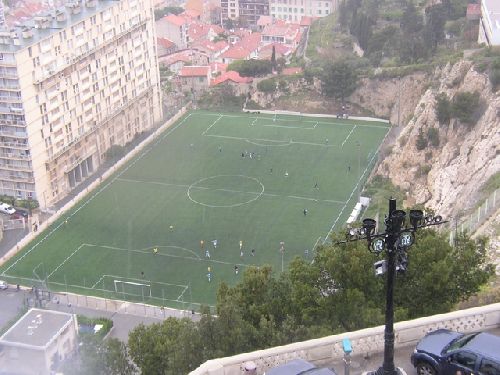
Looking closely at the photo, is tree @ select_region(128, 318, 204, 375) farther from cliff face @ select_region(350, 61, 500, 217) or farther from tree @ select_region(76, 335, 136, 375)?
cliff face @ select_region(350, 61, 500, 217)

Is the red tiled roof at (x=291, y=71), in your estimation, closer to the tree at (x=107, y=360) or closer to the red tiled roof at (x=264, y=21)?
the red tiled roof at (x=264, y=21)

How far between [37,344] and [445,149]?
26.0 metres

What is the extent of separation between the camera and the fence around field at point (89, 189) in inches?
1661

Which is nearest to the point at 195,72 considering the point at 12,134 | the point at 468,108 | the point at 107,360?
the point at 12,134

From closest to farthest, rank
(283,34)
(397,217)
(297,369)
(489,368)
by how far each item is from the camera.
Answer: (397,217), (489,368), (297,369), (283,34)

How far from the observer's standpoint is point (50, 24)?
48.0 metres

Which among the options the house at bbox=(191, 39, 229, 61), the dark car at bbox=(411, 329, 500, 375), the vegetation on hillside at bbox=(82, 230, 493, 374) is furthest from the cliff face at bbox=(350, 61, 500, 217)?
the house at bbox=(191, 39, 229, 61)

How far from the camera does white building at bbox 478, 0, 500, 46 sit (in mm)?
52562

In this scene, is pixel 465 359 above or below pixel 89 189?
above

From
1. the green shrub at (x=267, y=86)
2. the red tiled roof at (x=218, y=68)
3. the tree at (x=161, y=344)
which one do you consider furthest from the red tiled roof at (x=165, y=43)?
the tree at (x=161, y=344)

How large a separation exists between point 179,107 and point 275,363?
49.7 m

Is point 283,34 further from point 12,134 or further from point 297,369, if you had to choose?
point 297,369

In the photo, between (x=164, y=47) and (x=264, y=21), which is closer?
(x=164, y=47)

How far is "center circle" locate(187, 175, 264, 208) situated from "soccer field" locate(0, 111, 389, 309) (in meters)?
0.06
